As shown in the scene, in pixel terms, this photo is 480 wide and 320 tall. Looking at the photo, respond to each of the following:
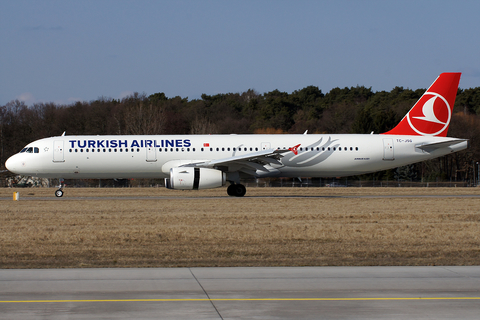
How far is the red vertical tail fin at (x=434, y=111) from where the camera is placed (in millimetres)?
31688

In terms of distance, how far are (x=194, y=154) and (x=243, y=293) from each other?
22525 mm

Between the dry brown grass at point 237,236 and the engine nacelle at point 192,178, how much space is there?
4.22 metres

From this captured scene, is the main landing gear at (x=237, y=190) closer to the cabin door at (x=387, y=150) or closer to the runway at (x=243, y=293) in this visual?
the cabin door at (x=387, y=150)

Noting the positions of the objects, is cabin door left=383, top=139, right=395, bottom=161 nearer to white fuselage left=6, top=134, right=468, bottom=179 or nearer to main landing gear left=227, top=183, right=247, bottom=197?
white fuselage left=6, top=134, right=468, bottom=179

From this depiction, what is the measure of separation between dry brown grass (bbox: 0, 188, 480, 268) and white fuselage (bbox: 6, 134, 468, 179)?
7071 millimetres

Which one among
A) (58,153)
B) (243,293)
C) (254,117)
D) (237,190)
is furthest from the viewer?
(254,117)

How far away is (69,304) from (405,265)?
6.36 metres

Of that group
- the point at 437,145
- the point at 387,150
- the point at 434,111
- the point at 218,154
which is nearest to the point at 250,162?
the point at 218,154

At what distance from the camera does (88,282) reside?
340 inches

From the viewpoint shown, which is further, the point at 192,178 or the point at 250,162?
the point at 250,162

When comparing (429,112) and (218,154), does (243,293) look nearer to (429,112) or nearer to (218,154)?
(218,154)

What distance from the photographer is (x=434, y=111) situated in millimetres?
31703

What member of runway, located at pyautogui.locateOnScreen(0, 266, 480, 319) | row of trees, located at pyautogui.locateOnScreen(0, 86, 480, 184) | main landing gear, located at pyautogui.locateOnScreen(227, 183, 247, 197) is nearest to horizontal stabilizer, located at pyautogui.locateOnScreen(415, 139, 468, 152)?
main landing gear, located at pyautogui.locateOnScreen(227, 183, 247, 197)

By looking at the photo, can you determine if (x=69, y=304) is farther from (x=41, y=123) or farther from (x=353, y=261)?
(x=41, y=123)
